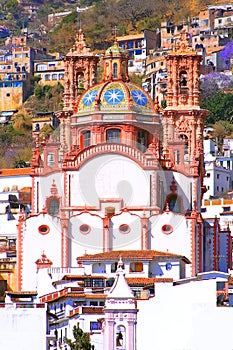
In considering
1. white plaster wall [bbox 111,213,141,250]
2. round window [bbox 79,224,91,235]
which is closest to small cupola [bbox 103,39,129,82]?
white plaster wall [bbox 111,213,141,250]

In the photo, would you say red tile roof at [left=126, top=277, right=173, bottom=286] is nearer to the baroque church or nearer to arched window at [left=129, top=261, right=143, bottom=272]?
arched window at [left=129, top=261, right=143, bottom=272]

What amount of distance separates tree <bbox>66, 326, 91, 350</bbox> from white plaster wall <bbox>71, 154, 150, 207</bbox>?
24.9 m

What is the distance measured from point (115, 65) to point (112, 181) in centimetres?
943

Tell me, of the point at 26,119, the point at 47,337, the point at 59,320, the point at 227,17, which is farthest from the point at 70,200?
the point at 227,17

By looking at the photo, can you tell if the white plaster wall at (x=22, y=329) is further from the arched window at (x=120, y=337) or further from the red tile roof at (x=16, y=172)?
the red tile roof at (x=16, y=172)

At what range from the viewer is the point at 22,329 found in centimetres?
7588

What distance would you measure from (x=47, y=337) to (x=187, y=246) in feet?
84.3

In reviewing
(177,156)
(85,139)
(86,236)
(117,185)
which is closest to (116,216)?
(86,236)

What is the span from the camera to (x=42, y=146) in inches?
4309

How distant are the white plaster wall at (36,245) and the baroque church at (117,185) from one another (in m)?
0.05

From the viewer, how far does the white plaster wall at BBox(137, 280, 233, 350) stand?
75.6 m

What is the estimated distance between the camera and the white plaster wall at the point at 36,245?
333 ft

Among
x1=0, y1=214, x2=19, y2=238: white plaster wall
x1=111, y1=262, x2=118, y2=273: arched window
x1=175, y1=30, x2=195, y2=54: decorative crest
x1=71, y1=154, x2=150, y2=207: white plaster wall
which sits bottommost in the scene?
x1=111, y1=262, x2=118, y2=273: arched window

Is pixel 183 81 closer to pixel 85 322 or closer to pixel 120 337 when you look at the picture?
pixel 85 322
